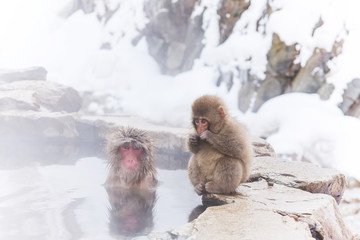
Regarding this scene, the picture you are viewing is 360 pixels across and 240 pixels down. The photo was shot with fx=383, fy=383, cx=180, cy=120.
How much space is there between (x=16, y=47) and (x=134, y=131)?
3467 mm

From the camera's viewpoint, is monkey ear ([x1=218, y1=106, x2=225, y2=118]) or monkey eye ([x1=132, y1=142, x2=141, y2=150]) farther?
monkey eye ([x1=132, y1=142, x2=141, y2=150])

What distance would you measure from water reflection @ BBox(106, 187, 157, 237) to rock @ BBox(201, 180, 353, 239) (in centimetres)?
25

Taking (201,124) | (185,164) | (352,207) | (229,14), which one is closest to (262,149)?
(185,164)

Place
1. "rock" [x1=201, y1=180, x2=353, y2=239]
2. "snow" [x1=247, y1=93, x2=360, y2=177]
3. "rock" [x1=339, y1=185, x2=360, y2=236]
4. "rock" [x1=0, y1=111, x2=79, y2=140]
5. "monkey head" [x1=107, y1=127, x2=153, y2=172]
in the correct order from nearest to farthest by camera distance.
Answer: "rock" [x1=201, y1=180, x2=353, y2=239], "monkey head" [x1=107, y1=127, x2=153, y2=172], "rock" [x1=339, y1=185, x2=360, y2=236], "rock" [x1=0, y1=111, x2=79, y2=140], "snow" [x1=247, y1=93, x2=360, y2=177]

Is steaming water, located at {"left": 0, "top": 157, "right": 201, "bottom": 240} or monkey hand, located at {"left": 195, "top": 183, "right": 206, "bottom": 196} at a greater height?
monkey hand, located at {"left": 195, "top": 183, "right": 206, "bottom": 196}

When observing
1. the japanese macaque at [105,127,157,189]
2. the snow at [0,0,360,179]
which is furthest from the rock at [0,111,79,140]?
the japanese macaque at [105,127,157,189]

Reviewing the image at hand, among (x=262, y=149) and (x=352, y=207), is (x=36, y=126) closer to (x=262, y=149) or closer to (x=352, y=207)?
(x=262, y=149)

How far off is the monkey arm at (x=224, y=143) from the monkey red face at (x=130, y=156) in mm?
431

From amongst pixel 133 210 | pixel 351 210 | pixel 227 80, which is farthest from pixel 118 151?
pixel 227 80

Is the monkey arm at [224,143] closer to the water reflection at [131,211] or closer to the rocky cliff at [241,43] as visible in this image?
the water reflection at [131,211]

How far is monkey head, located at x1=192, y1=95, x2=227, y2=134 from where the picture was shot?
6.33 feet

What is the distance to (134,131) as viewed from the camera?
2170 mm

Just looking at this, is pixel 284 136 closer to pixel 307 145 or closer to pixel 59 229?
pixel 307 145

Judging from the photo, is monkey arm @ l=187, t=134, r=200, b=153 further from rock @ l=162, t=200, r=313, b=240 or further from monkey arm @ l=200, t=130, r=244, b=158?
rock @ l=162, t=200, r=313, b=240
